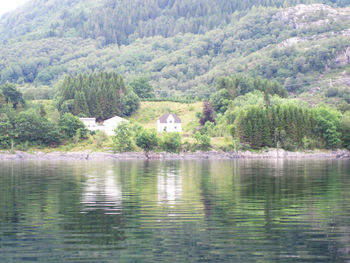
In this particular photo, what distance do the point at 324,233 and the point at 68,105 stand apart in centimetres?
12291

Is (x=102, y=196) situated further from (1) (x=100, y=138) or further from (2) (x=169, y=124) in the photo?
(2) (x=169, y=124)

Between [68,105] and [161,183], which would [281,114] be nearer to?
[68,105]

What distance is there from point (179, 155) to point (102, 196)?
248 ft

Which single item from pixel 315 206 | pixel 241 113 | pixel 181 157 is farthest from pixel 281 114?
pixel 315 206

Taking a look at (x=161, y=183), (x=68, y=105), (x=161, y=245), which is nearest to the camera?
(x=161, y=245)

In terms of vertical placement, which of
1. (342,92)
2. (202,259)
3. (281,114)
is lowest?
(202,259)

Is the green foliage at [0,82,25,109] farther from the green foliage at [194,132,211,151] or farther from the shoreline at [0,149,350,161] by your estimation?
the green foliage at [194,132,211,151]

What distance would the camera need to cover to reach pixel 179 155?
111938 millimetres

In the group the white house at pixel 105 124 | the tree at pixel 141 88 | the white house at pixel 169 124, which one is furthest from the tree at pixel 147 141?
the tree at pixel 141 88

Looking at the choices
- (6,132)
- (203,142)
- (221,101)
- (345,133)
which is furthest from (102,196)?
(221,101)

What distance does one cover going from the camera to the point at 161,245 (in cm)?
2098

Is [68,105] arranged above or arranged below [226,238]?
above

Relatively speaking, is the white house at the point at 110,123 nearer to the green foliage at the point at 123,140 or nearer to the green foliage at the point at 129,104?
the green foliage at the point at 129,104

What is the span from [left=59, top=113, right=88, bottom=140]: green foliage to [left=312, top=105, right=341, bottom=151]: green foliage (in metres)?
54.1
